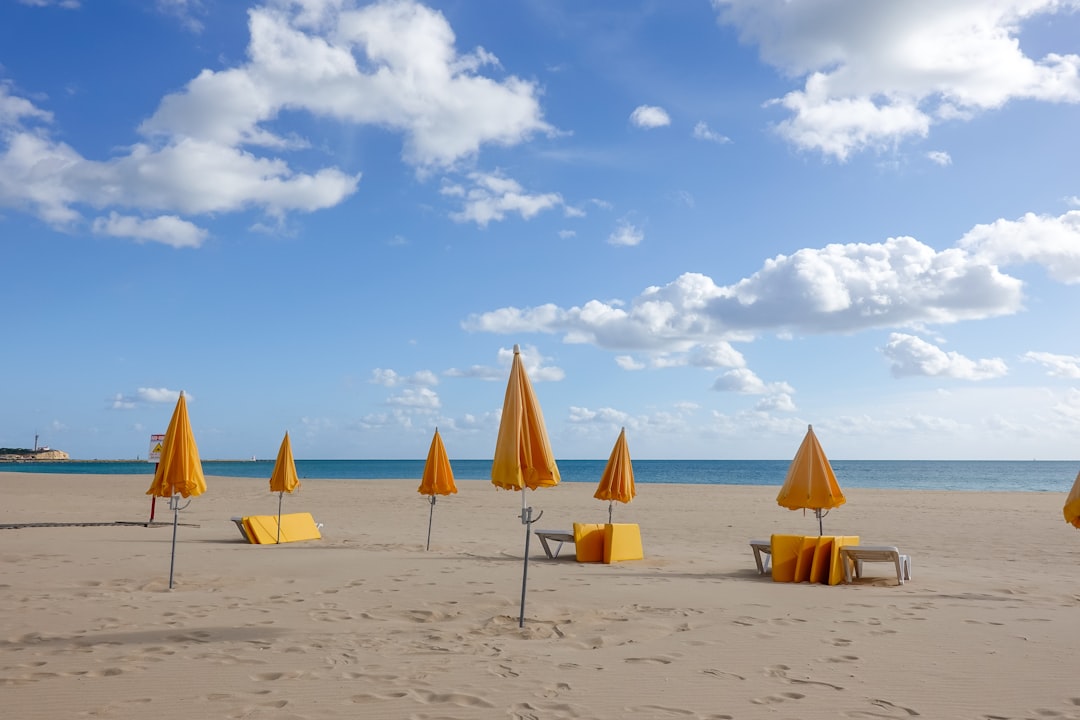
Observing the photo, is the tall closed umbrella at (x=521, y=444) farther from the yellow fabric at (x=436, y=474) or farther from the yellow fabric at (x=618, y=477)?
the yellow fabric at (x=436, y=474)

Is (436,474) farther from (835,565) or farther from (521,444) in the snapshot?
(835,565)

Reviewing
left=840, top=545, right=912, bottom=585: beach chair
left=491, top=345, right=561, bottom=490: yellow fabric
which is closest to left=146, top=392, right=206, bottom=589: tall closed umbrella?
left=491, top=345, right=561, bottom=490: yellow fabric

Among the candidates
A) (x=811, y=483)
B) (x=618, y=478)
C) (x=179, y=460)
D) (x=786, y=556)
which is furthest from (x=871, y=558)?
(x=179, y=460)

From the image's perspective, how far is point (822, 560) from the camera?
10375mm

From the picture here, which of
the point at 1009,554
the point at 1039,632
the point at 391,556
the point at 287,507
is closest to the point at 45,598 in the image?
the point at 391,556

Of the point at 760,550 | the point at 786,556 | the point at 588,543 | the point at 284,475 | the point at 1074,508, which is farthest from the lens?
the point at 284,475

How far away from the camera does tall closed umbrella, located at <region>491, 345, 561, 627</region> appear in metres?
7.64

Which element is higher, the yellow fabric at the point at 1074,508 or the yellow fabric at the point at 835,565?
the yellow fabric at the point at 1074,508

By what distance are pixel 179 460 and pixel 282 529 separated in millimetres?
4601

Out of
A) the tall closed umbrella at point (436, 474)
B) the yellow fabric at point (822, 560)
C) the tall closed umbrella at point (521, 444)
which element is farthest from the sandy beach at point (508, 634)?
the tall closed umbrella at point (521, 444)

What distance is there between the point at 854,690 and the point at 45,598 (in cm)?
818

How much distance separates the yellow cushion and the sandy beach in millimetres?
255

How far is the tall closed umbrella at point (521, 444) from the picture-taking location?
7.64 metres

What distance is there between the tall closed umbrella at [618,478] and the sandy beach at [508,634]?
3.59ft
